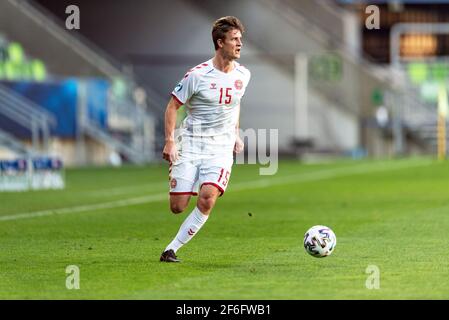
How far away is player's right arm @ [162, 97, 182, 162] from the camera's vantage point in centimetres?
1245

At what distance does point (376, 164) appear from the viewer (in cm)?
4147

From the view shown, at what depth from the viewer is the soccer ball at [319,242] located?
1266 centimetres

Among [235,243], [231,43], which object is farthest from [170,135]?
[235,243]

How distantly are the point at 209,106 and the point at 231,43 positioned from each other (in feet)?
Answer: 2.34

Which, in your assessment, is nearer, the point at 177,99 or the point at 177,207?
the point at 177,99

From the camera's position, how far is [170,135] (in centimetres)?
1245

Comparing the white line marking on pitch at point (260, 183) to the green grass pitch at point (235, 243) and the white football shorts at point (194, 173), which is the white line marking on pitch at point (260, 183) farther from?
the white football shorts at point (194, 173)
